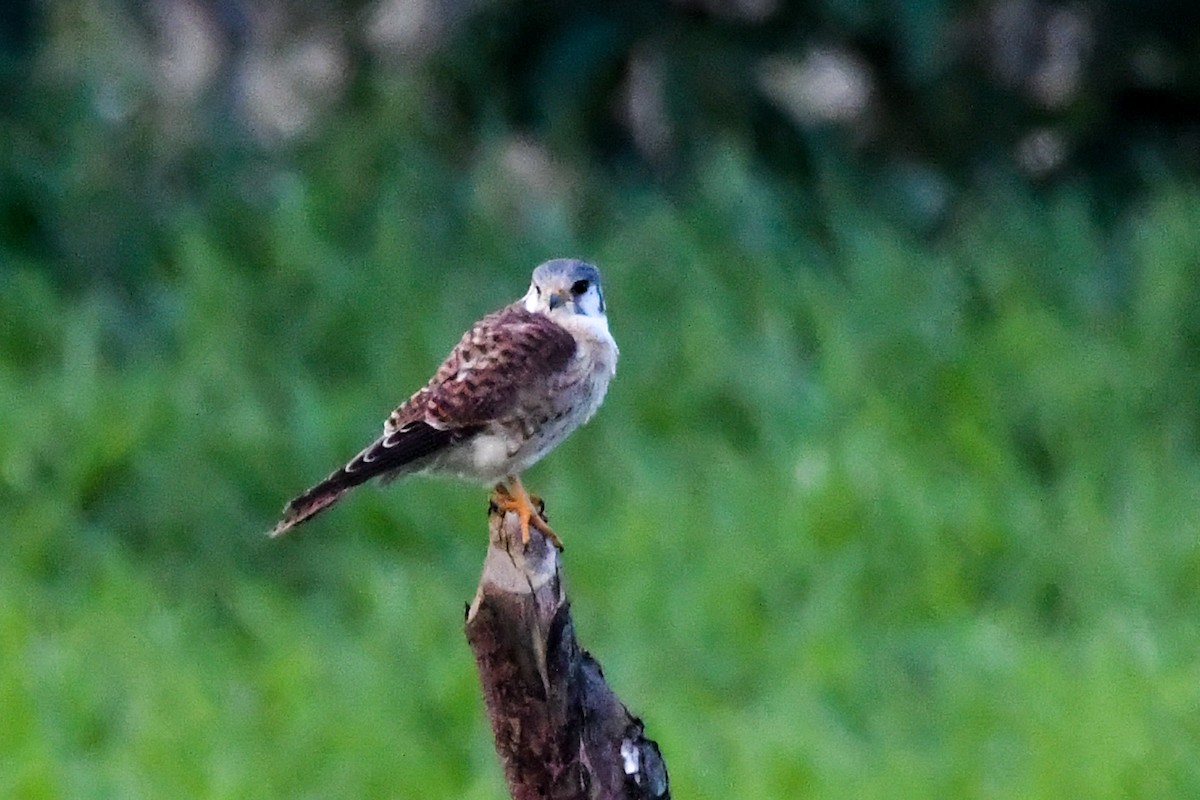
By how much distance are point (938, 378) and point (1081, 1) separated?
2.31 metres

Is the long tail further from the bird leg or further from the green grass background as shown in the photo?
the green grass background

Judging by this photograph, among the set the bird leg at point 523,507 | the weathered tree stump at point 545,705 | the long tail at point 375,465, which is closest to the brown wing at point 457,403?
the long tail at point 375,465

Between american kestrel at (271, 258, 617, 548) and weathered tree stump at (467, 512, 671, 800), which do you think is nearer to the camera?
weathered tree stump at (467, 512, 671, 800)

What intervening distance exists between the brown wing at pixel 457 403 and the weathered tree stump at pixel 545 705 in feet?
1.95

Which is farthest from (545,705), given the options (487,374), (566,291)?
(566,291)

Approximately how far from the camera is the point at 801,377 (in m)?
6.32

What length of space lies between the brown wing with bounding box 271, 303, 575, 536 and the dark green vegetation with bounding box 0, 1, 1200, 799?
1.23m

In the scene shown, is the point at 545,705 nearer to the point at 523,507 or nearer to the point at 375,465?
the point at 523,507

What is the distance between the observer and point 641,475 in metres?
5.80

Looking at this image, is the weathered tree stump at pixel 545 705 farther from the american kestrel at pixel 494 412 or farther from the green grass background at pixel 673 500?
the green grass background at pixel 673 500

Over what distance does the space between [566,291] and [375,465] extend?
0.60 metres

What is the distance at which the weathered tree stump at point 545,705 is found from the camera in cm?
283

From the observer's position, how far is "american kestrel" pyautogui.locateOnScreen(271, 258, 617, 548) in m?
3.48

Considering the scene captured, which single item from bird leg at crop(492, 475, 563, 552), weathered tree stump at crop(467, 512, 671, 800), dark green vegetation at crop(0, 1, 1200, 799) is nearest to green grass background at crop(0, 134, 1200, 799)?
dark green vegetation at crop(0, 1, 1200, 799)
